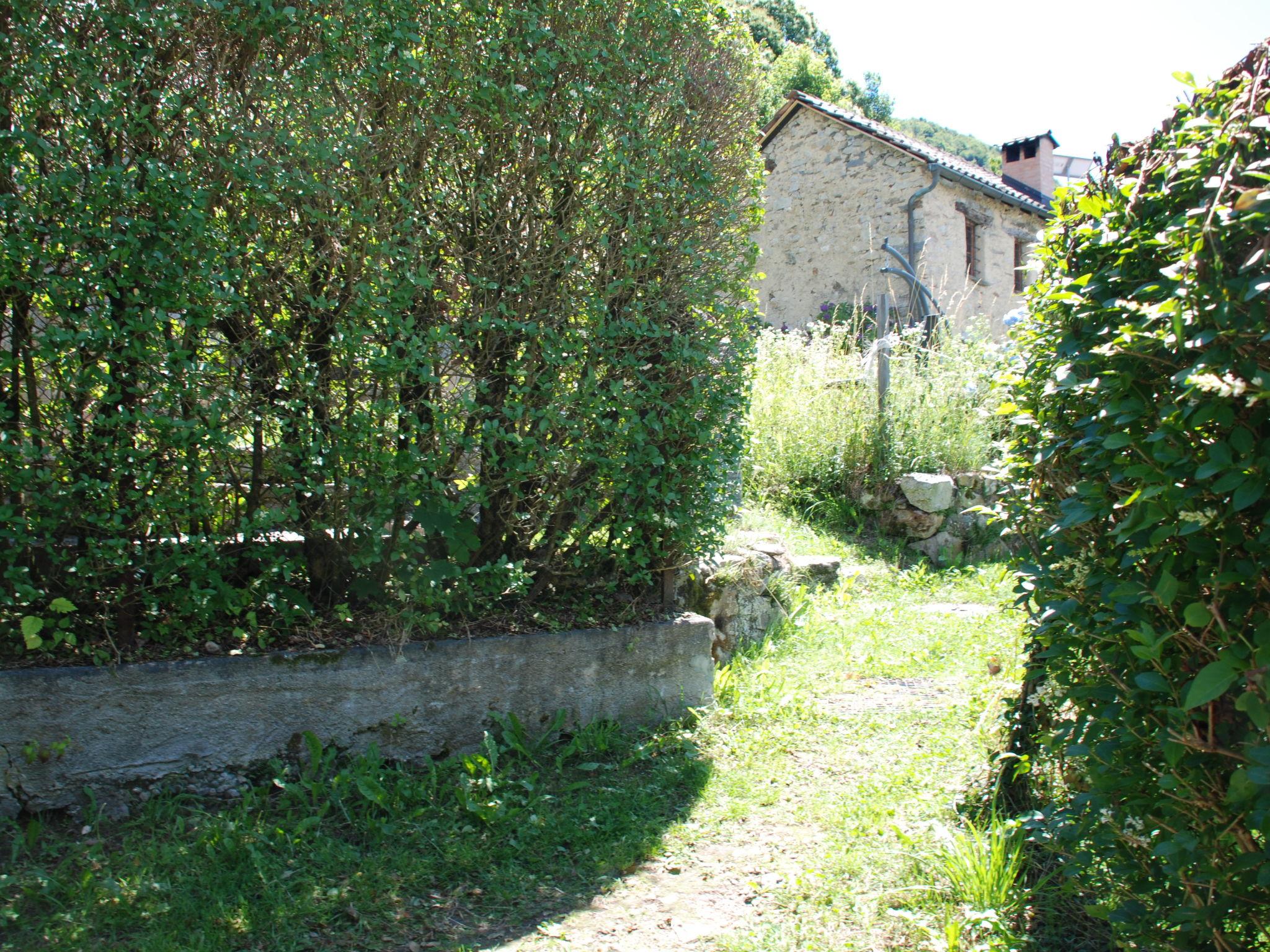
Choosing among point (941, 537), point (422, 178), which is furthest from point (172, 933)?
point (941, 537)

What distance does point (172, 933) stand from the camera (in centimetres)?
252

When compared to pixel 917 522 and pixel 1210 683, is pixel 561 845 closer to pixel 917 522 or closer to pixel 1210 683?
pixel 1210 683

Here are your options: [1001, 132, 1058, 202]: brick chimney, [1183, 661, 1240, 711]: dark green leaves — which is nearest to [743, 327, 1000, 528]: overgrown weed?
[1183, 661, 1240, 711]: dark green leaves

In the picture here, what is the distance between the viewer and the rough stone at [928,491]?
7344 mm

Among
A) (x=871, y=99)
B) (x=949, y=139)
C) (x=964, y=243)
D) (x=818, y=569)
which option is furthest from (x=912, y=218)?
(x=949, y=139)

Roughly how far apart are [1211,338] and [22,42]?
347 centimetres

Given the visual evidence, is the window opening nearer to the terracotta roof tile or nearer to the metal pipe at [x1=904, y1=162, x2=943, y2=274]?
the terracotta roof tile

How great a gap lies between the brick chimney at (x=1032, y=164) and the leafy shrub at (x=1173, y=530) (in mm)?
21345

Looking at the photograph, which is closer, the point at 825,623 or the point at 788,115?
the point at 825,623

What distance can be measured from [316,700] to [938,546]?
5458 mm

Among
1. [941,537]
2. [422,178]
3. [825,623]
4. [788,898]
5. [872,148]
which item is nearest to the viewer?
[788,898]

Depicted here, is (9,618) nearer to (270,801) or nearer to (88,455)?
(88,455)

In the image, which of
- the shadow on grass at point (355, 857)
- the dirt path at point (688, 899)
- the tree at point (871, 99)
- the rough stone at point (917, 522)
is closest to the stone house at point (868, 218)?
the rough stone at point (917, 522)

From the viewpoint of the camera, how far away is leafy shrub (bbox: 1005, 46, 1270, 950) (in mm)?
1646
